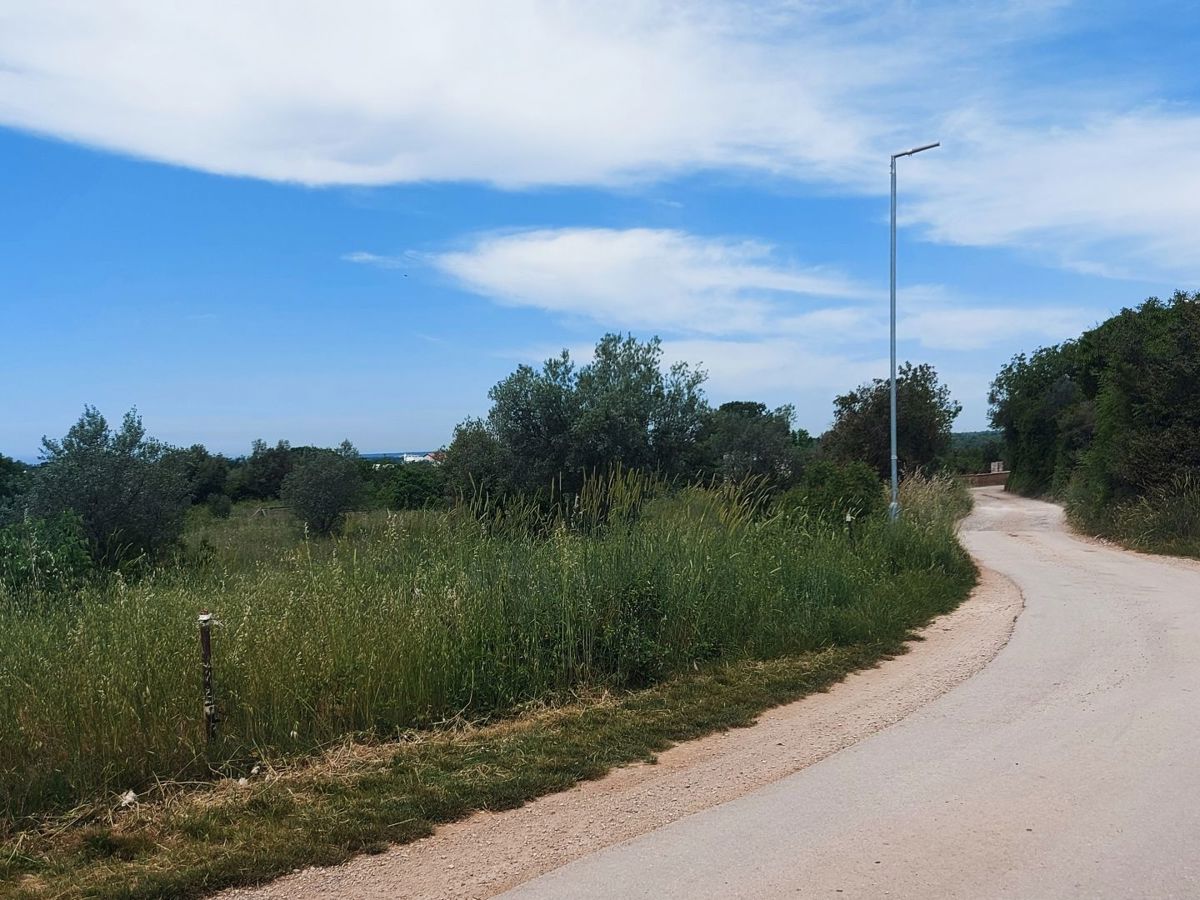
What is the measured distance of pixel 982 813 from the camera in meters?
5.18

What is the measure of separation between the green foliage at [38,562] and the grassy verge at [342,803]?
3009 mm

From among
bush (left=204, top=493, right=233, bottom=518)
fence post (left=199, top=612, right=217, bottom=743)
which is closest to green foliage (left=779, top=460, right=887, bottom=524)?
fence post (left=199, top=612, right=217, bottom=743)

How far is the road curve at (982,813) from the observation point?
4336 millimetres

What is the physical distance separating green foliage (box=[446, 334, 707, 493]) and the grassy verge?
46.5ft

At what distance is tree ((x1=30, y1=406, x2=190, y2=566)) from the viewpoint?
17734mm

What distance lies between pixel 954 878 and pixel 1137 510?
21.4 meters

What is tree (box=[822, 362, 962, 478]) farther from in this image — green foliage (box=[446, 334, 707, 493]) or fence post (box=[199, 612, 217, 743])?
fence post (box=[199, 612, 217, 743])

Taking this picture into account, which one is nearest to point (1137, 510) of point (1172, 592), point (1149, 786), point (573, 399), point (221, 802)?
→ point (1172, 592)

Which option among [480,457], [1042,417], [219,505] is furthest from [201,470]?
[1042,417]

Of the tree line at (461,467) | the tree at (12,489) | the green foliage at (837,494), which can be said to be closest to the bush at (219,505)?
the tree line at (461,467)

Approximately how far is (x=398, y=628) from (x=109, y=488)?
13.9 metres

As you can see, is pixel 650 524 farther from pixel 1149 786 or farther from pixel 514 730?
pixel 1149 786

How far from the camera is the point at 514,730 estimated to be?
692 cm

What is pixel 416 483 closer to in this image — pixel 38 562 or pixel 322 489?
pixel 322 489
